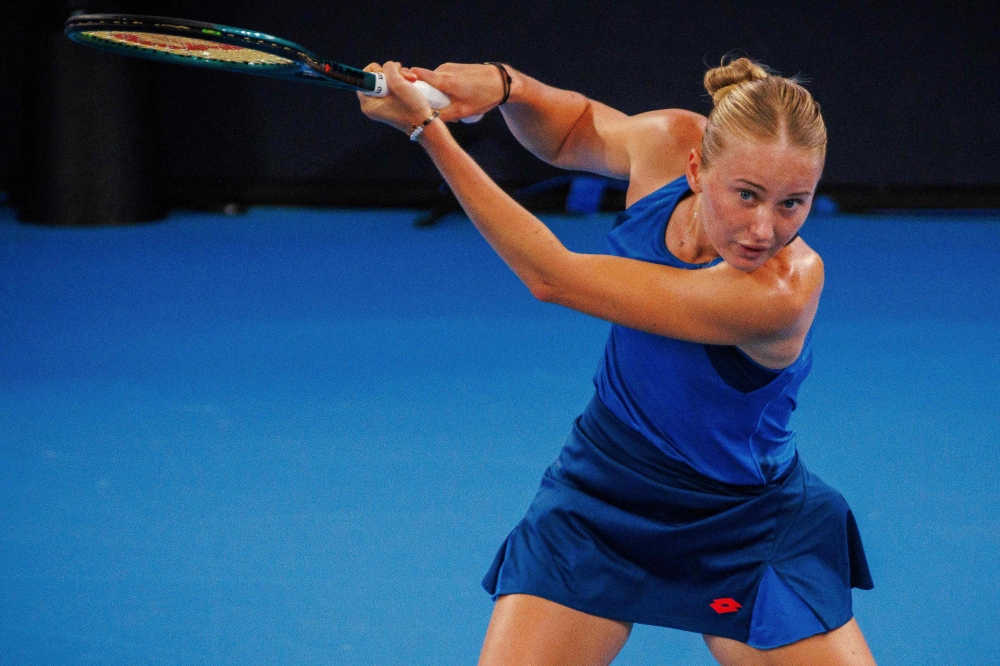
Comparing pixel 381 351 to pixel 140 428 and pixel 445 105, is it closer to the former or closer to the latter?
pixel 140 428

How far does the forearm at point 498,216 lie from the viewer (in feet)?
6.45

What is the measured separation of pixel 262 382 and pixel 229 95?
361cm

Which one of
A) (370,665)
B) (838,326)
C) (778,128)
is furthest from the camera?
(838,326)

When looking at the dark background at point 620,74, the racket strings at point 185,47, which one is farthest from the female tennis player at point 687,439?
the dark background at point 620,74

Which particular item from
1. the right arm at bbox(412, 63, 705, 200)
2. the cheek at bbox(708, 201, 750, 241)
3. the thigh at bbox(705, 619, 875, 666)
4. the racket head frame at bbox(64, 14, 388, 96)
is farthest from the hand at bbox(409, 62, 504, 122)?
the thigh at bbox(705, 619, 875, 666)

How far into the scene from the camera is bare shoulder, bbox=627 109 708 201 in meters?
2.36

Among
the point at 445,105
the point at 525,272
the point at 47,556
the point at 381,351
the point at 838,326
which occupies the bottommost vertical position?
the point at 47,556

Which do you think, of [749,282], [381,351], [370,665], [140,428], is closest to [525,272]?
[749,282]

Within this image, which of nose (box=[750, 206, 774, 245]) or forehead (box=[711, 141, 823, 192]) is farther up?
forehead (box=[711, 141, 823, 192])

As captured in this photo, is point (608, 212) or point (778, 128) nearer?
point (778, 128)

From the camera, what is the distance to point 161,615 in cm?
296

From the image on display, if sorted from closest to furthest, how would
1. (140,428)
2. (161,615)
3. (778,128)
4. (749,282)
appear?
(778,128) → (749,282) → (161,615) → (140,428)

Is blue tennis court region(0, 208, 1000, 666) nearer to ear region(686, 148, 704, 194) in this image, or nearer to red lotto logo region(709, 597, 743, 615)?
red lotto logo region(709, 597, 743, 615)

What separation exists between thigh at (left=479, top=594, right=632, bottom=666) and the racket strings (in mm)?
1162
